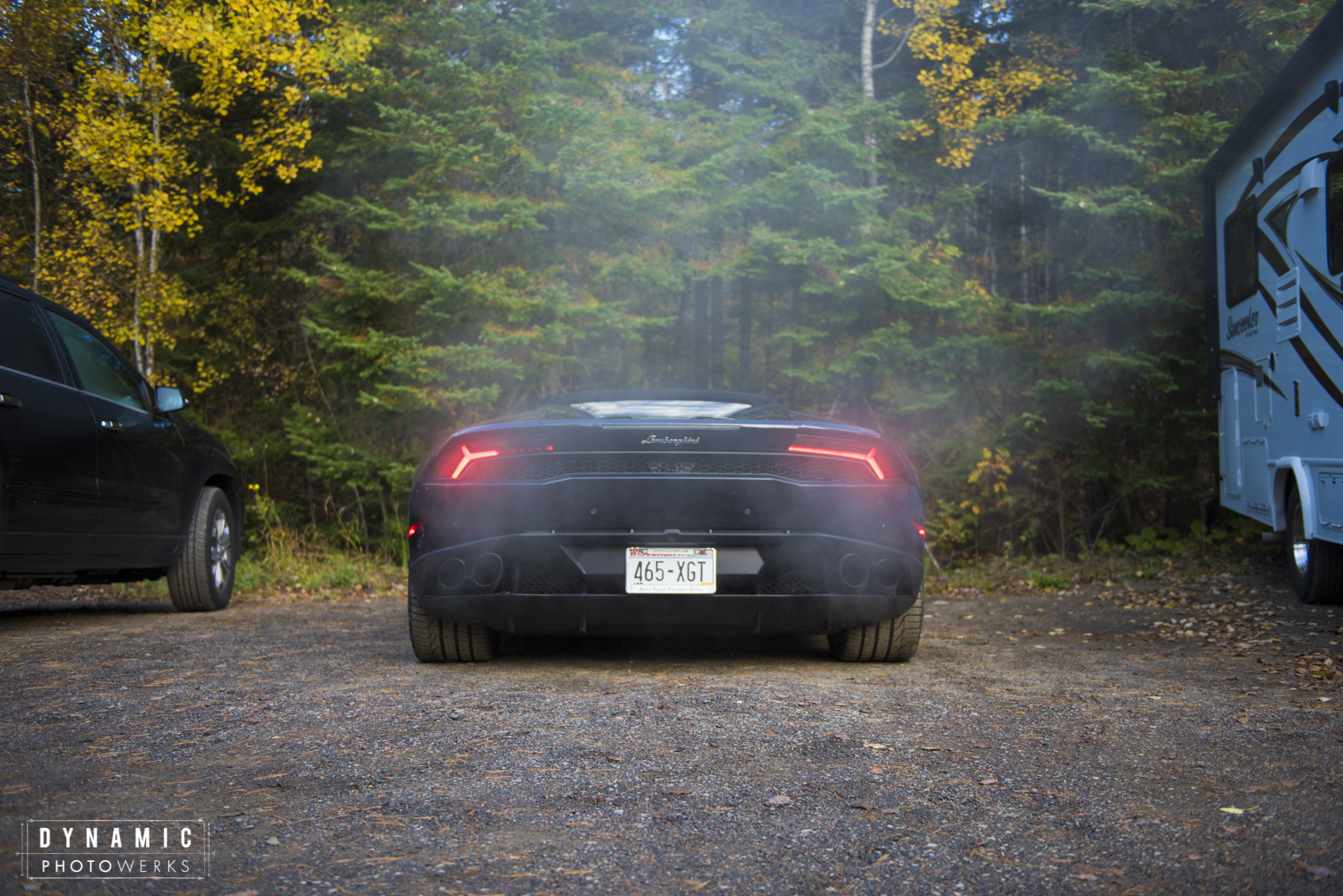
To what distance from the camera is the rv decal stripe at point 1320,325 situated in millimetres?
5398

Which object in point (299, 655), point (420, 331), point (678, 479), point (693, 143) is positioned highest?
point (693, 143)

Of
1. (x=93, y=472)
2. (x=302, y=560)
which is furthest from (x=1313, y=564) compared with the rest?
(x=302, y=560)

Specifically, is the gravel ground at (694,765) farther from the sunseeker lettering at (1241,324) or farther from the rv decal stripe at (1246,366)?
the sunseeker lettering at (1241,324)

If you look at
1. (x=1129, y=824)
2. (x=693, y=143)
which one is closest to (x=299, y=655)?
(x=1129, y=824)

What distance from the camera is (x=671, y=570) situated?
372cm

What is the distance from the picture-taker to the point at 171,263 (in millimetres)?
12453

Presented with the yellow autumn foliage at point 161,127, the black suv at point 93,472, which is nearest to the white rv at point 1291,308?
the black suv at point 93,472

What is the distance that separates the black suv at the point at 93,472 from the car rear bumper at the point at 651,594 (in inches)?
87.6

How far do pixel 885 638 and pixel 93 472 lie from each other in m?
4.11

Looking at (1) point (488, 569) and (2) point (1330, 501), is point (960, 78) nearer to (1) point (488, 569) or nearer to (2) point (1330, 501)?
(2) point (1330, 501)

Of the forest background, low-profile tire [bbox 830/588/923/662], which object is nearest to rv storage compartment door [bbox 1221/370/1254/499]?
the forest background

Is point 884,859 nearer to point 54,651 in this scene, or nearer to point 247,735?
point 247,735

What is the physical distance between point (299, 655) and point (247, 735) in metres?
1.61

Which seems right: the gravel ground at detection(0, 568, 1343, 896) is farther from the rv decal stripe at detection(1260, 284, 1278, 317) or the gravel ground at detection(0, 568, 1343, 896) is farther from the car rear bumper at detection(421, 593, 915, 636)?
the rv decal stripe at detection(1260, 284, 1278, 317)
